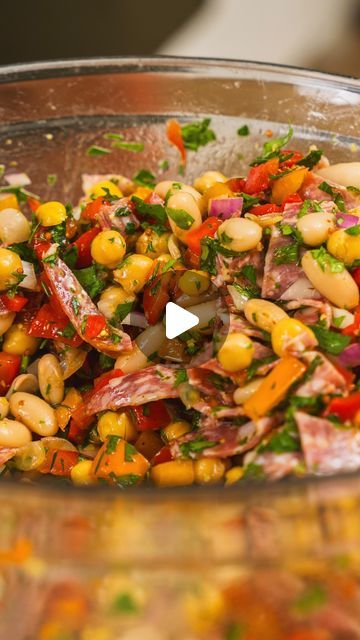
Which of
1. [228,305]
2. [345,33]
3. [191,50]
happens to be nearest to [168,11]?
[191,50]

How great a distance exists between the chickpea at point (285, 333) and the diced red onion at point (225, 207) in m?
0.28

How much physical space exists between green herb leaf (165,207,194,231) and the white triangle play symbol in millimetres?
133

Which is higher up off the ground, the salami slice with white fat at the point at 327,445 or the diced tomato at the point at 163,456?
the salami slice with white fat at the point at 327,445

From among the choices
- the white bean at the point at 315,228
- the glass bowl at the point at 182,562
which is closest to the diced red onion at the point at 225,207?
the white bean at the point at 315,228

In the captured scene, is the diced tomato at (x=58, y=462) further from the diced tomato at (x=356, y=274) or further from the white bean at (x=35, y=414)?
the diced tomato at (x=356, y=274)

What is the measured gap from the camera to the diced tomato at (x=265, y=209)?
1.27m

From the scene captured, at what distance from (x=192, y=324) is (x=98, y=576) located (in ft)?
1.53

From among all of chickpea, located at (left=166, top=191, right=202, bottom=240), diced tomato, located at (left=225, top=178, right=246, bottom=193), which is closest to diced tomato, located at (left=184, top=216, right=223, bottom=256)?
chickpea, located at (left=166, top=191, right=202, bottom=240)

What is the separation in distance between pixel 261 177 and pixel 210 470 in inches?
20.8

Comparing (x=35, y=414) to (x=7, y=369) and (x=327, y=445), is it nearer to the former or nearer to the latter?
(x=7, y=369)

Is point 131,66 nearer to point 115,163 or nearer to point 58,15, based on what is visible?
point 115,163

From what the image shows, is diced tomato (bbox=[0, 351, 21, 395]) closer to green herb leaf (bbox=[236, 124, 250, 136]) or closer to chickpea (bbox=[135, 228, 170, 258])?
chickpea (bbox=[135, 228, 170, 258])

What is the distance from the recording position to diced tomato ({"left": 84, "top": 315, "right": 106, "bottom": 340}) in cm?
119

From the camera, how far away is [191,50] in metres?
3.89
